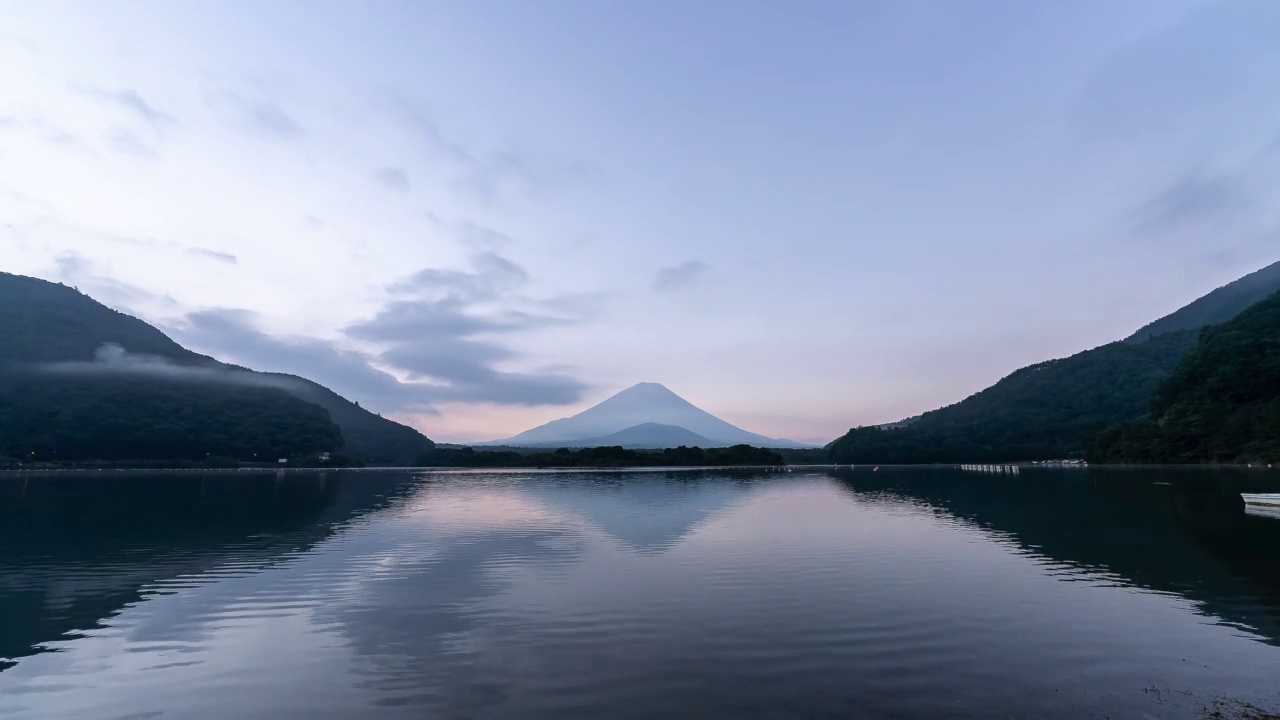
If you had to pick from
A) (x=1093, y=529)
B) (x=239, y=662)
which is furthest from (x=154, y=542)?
(x=1093, y=529)

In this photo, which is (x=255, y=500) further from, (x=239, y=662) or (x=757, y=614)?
(x=757, y=614)

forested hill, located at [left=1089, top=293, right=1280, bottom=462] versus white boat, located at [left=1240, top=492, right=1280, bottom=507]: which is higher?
forested hill, located at [left=1089, top=293, right=1280, bottom=462]

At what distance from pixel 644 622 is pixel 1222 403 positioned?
159 metres

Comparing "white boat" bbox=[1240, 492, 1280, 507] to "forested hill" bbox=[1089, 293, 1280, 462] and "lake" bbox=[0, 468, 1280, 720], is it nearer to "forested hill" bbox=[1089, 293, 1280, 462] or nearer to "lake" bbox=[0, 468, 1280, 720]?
"lake" bbox=[0, 468, 1280, 720]

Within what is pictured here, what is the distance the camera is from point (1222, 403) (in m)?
127

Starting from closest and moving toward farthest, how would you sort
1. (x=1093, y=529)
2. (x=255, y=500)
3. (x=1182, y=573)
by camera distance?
(x=1182, y=573)
(x=1093, y=529)
(x=255, y=500)

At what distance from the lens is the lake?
12812 mm

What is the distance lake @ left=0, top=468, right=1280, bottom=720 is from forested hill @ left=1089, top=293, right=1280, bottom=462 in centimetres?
10019

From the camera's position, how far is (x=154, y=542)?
36438 millimetres

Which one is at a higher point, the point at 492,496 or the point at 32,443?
the point at 32,443

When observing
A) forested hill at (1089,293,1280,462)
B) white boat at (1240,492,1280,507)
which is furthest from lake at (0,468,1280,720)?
forested hill at (1089,293,1280,462)

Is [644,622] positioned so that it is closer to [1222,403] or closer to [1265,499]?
[1265,499]

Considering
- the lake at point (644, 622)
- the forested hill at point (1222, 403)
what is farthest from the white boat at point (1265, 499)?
the forested hill at point (1222, 403)

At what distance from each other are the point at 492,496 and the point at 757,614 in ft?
204
